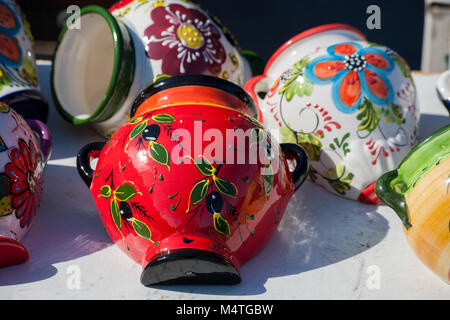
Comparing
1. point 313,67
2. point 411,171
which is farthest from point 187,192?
point 313,67

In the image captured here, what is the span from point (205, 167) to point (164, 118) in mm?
101

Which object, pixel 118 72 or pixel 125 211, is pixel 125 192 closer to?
pixel 125 211

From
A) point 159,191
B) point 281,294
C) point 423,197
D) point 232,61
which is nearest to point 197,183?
point 159,191

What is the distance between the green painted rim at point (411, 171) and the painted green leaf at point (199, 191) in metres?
0.25

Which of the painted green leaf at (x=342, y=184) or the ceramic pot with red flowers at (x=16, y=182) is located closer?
the ceramic pot with red flowers at (x=16, y=182)

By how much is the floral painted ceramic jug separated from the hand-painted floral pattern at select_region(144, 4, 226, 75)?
0.26 metres

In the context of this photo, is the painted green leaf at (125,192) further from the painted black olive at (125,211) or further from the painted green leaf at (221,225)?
the painted green leaf at (221,225)

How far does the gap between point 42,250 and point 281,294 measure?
370 mm

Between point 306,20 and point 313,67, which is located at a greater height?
point 313,67

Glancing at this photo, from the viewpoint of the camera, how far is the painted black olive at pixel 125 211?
91 cm

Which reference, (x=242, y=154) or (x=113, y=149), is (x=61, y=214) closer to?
(x=113, y=149)

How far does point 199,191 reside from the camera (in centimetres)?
88

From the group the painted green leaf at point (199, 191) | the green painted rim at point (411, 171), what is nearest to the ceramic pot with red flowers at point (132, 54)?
the painted green leaf at point (199, 191)

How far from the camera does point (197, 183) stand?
34.7 inches
